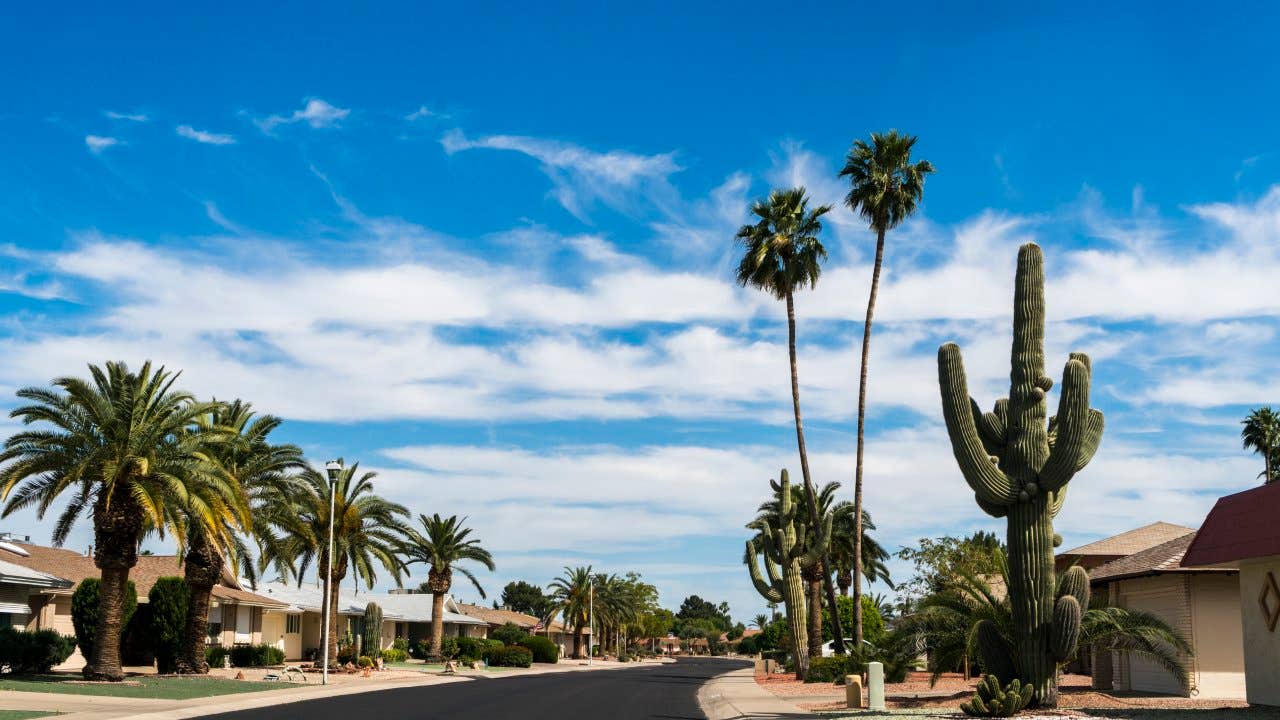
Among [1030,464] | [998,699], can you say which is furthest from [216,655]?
[1030,464]

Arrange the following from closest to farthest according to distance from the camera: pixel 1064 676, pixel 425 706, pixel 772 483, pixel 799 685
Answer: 1. pixel 425 706
2. pixel 1064 676
3. pixel 799 685
4. pixel 772 483

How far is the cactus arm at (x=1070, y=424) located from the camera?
19.2 meters

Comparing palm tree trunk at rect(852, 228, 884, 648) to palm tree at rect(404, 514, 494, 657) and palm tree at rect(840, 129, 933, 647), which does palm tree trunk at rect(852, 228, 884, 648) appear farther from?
palm tree at rect(404, 514, 494, 657)

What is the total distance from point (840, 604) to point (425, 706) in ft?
136

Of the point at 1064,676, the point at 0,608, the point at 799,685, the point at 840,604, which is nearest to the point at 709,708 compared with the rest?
the point at 799,685

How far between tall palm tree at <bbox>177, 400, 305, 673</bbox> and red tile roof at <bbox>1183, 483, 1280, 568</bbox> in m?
26.8

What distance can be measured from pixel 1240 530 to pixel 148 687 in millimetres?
27424

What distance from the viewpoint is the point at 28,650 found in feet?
111

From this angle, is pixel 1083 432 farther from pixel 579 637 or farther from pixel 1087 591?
pixel 579 637

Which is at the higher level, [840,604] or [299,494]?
[299,494]

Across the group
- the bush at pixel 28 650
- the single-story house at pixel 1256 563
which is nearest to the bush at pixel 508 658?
the bush at pixel 28 650

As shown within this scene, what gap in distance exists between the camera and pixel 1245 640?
21.4 metres

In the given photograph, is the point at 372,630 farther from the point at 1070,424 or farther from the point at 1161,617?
the point at 1070,424

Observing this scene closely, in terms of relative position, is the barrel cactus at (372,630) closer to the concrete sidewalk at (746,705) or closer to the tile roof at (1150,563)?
the concrete sidewalk at (746,705)
